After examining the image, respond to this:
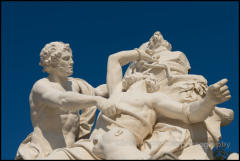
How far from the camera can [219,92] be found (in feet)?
20.9

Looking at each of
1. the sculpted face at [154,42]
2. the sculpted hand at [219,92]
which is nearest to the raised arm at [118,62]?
the sculpted face at [154,42]

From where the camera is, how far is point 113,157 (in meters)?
6.19

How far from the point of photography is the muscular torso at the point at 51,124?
7246mm

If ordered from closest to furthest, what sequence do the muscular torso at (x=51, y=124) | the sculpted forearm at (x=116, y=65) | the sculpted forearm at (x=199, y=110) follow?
the sculpted forearm at (x=199, y=110) < the muscular torso at (x=51, y=124) < the sculpted forearm at (x=116, y=65)

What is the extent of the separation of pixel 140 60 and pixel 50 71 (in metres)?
1.66

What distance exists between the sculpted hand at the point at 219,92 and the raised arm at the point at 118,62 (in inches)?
70.2

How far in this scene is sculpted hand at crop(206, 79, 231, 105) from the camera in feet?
20.8

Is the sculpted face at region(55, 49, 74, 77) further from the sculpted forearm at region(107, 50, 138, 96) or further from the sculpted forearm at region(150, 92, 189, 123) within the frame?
the sculpted forearm at region(150, 92, 189, 123)

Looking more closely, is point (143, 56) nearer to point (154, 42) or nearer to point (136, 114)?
point (154, 42)

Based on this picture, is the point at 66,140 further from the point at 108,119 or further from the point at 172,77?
the point at 172,77

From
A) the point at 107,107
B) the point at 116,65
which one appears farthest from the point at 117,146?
the point at 116,65

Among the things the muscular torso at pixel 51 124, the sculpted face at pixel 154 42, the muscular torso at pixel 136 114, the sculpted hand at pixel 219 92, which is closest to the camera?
the sculpted hand at pixel 219 92

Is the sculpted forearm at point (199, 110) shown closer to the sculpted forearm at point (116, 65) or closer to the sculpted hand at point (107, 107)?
the sculpted hand at point (107, 107)

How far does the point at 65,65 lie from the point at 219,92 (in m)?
2.53
